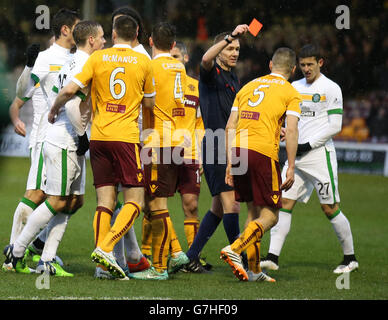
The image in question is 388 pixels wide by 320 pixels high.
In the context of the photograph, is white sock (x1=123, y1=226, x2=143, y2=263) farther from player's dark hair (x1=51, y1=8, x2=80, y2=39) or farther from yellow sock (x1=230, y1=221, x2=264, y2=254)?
player's dark hair (x1=51, y1=8, x2=80, y2=39)

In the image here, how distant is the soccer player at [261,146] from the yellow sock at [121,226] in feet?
2.78

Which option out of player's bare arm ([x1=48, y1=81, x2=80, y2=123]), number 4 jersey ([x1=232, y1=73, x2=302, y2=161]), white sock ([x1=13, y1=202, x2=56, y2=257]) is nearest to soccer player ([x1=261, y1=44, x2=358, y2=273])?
number 4 jersey ([x1=232, y1=73, x2=302, y2=161])

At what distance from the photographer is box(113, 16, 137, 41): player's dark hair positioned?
5.73 meters

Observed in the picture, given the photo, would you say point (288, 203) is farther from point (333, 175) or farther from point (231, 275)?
point (231, 275)

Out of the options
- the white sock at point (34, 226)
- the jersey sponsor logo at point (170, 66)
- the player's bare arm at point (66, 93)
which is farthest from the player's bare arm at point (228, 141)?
the white sock at point (34, 226)

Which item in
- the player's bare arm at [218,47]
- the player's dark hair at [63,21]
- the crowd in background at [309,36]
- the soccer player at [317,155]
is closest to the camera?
the player's bare arm at [218,47]

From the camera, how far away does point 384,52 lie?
2103 cm

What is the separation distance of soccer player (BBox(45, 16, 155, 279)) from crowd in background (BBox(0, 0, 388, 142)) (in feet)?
45.2

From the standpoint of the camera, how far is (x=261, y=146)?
→ 599 centimetres

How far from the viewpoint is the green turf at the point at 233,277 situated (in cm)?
518

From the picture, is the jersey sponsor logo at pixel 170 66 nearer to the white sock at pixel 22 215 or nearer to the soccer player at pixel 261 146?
the soccer player at pixel 261 146

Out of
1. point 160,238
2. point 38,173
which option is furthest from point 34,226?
point 160,238

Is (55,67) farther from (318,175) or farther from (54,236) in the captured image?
(318,175)

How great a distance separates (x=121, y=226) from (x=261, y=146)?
131cm
